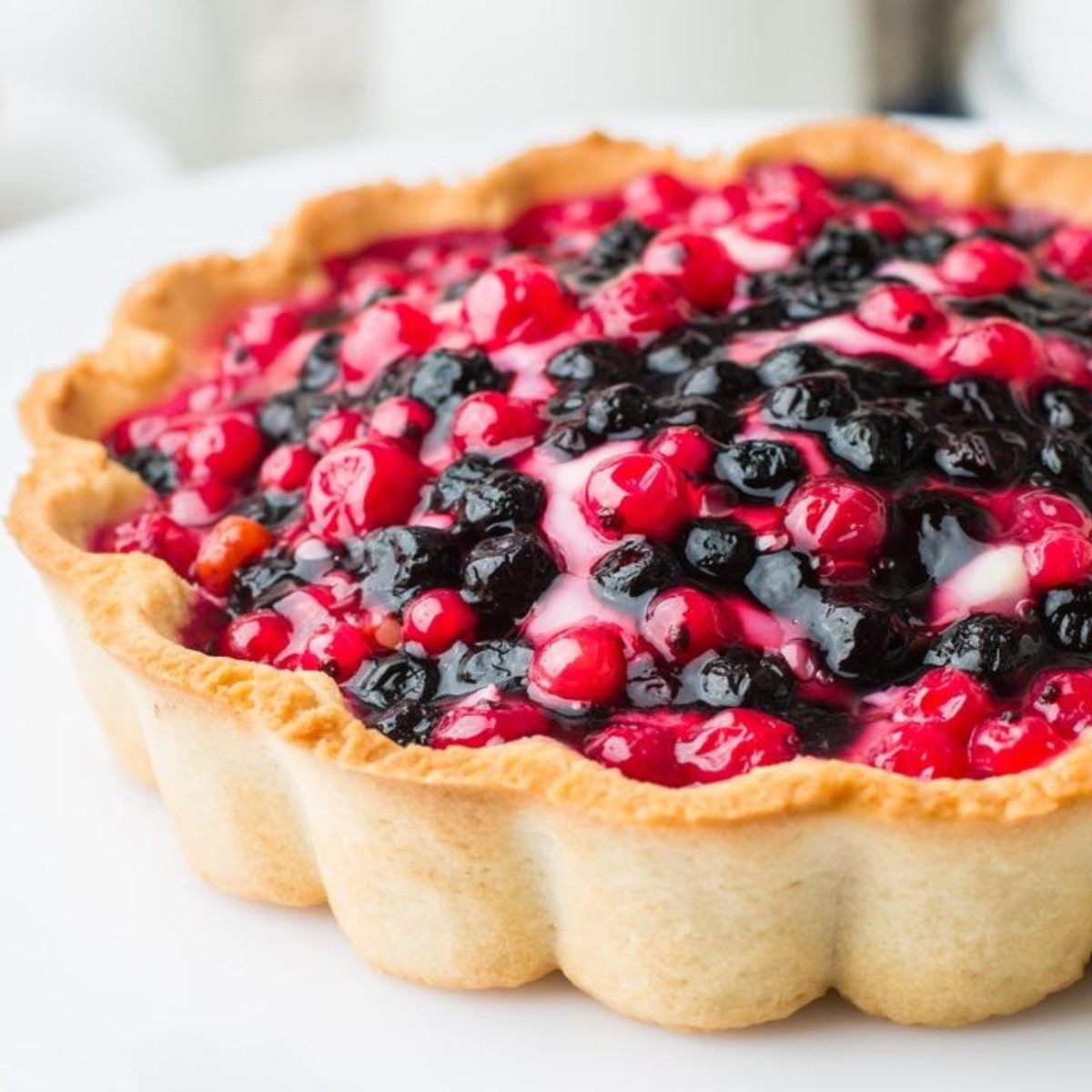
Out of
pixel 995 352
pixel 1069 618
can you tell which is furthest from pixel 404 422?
pixel 1069 618

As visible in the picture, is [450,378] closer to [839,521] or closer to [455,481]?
[455,481]

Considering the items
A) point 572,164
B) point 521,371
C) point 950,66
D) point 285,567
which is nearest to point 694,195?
point 572,164

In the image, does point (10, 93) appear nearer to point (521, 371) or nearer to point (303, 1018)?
point (521, 371)

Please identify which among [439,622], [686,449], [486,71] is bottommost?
[486,71]

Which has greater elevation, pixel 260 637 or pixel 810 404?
pixel 810 404

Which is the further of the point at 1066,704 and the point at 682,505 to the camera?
the point at 682,505

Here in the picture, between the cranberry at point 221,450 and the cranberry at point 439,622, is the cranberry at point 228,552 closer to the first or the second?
the cranberry at point 221,450
